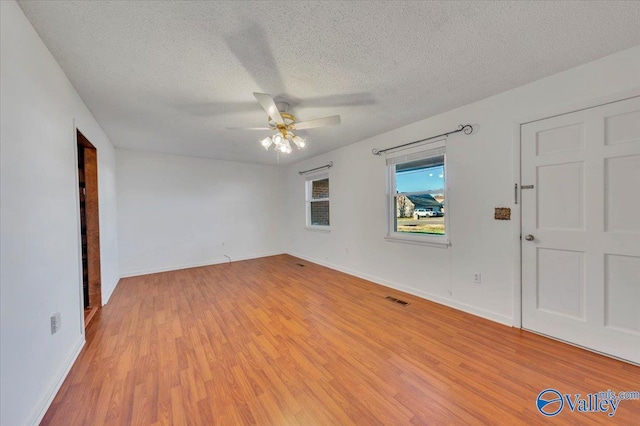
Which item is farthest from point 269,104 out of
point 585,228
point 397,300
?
point 585,228

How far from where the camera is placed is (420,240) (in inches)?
126

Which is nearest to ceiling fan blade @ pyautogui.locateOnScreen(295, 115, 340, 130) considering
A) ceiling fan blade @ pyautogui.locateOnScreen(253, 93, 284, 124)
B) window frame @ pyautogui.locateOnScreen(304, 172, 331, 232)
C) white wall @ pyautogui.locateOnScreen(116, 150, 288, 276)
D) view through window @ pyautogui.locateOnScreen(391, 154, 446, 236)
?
ceiling fan blade @ pyautogui.locateOnScreen(253, 93, 284, 124)

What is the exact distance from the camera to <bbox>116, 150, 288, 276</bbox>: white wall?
14.4 ft

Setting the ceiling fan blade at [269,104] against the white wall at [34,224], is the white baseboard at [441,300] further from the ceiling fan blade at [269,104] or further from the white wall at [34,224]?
the white wall at [34,224]

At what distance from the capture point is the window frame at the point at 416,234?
9.58 ft

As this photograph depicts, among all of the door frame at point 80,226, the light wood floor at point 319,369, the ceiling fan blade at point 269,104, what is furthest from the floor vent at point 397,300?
the door frame at point 80,226

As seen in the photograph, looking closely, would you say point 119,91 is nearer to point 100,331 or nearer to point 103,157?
point 103,157

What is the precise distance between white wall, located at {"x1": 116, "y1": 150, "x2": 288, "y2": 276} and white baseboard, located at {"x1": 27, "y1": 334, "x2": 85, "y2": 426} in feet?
9.21

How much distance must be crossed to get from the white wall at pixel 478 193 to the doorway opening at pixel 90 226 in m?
3.73

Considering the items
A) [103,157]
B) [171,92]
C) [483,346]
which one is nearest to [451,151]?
[483,346]

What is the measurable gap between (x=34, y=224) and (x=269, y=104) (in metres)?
1.75

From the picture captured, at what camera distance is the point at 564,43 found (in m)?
1.68

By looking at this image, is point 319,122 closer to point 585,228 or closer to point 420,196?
point 420,196

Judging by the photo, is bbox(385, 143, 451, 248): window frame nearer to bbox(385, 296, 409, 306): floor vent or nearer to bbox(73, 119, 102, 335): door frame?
bbox(385, 296, 409, 306): floor vent
